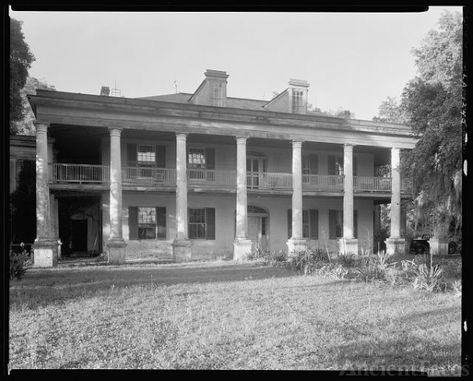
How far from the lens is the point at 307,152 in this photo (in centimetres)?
2427

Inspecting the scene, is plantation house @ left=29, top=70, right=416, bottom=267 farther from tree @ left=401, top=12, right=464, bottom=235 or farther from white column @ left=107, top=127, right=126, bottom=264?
tree @ left=401, top=12, right=464, bottom=235

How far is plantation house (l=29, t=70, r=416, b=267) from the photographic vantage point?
18.0 meters

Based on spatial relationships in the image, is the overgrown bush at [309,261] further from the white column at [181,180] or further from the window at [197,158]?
the window at [197,158]

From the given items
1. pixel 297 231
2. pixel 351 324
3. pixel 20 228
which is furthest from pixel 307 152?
pixel 351 324

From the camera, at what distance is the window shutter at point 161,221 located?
69.5ft

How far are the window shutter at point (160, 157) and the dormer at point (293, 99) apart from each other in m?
6.81

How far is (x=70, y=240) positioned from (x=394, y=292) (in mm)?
18197

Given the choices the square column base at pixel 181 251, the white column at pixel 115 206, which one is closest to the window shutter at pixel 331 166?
the square column base at pixel 181 251

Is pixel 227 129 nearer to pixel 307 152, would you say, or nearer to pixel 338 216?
pixel 307 152

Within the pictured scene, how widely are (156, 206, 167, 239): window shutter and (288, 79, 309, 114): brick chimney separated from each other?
31.0 ft

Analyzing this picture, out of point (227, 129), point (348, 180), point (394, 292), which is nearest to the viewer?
point (394, 292)

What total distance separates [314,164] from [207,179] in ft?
21.9

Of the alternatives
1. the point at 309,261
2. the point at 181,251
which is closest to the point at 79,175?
the point at 181,251

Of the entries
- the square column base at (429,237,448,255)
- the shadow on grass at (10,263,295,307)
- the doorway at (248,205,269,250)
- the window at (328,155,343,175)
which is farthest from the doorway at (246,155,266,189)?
the square column base at (429,237,448,255)
